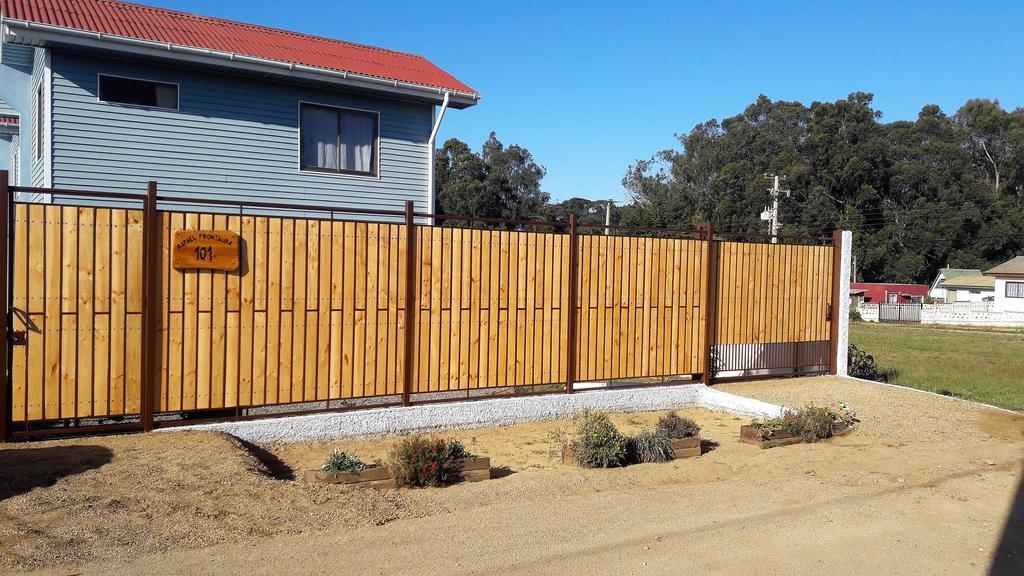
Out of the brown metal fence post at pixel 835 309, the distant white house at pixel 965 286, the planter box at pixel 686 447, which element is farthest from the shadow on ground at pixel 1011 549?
the distant white house at pixel 965 286

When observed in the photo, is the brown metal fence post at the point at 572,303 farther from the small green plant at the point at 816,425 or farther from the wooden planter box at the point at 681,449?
the small green plant at the point at 816,425

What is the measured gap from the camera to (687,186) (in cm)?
7056

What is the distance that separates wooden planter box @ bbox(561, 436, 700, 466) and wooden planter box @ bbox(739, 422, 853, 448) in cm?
89

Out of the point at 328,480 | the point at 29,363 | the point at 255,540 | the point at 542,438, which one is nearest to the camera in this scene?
the point at 255,540

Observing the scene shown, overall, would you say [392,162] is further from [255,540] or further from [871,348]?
[871,348]

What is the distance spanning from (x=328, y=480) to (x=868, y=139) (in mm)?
64293

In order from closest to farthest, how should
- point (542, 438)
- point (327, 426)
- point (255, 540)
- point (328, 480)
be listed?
point (255, 540)
point (328, 480)
point (327, 426)
point (542, 438)

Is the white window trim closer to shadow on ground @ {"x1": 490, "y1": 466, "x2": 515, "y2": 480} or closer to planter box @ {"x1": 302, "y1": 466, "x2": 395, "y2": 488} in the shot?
planter box @ {"x1": 302, "y1": 466, "x2": 395, "y2": 488}

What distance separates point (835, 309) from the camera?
43.3 ft

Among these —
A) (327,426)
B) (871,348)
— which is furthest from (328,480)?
(871,348)

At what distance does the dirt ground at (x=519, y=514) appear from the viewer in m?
5.03

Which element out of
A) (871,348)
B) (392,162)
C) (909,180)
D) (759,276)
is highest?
(909,180)

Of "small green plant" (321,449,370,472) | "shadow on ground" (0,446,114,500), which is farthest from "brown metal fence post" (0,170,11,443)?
"small green plant" (321,449,370,472)

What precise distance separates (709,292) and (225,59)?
817 centimetres
